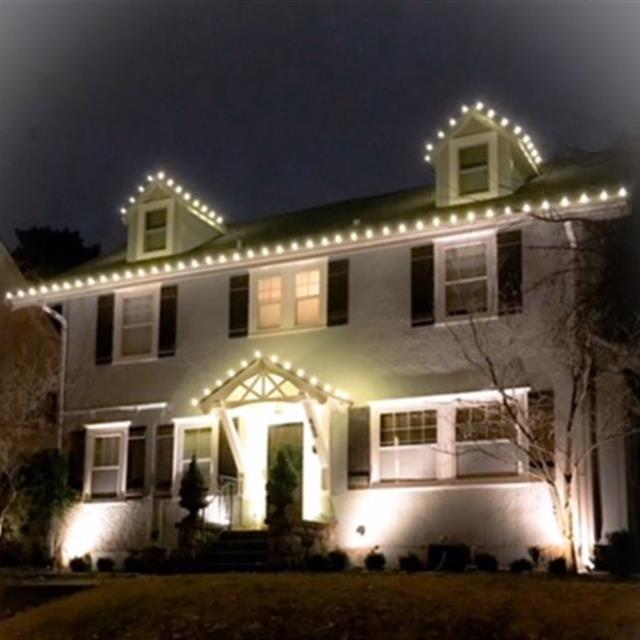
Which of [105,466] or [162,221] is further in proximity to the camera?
[162,221]

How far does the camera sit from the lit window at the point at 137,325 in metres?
20.9

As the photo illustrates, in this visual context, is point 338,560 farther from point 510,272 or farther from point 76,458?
point 76,458

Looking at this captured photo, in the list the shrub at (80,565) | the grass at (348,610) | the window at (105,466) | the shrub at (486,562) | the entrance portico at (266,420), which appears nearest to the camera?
the grass at (348,610)

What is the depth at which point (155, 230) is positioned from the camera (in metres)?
21.7

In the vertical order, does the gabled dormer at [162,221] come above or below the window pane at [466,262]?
above

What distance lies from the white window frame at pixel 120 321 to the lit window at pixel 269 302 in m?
2.07

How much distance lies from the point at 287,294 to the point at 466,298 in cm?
326

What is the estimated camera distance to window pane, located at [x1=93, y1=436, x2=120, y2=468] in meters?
20.7

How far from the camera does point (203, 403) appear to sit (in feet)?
62.2

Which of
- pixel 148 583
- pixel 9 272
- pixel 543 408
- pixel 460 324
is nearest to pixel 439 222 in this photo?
pixel 460 324

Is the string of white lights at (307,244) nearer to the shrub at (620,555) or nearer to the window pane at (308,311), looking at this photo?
the window pane at (308,311)

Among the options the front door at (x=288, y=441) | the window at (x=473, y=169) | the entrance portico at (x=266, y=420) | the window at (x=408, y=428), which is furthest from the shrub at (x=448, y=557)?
the window at (x=473, y=169)

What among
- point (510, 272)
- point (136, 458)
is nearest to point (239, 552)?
point (136, 458)

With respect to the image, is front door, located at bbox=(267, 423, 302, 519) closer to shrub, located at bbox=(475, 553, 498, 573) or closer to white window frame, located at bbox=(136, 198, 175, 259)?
shrub, located at bbox=(475, 553, 498, 573)
